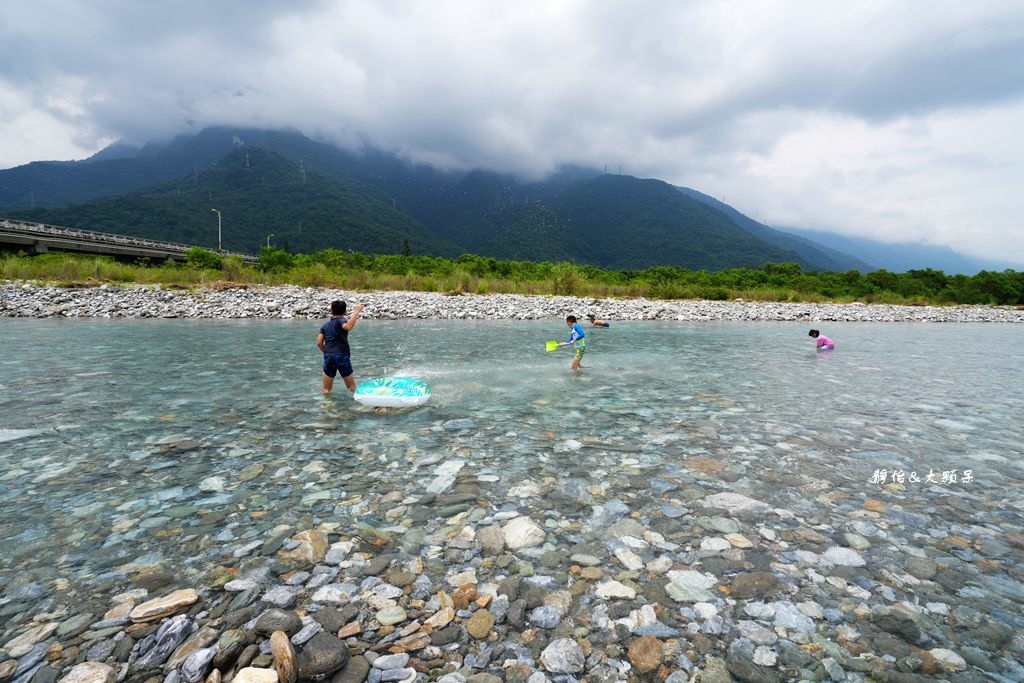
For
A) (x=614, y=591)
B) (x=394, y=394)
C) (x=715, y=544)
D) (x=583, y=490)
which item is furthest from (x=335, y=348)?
(x=715, y=544)

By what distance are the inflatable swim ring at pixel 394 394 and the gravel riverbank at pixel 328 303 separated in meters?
20.9

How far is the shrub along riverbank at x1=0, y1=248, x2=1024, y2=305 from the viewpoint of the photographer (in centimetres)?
3562

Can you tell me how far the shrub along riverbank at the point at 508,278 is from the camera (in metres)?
35.6

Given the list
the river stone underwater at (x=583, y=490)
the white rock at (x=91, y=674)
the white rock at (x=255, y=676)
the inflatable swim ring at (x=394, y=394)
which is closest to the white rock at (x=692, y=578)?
the river stone underwater at (x=583, y=490)

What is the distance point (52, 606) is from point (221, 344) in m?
15.4

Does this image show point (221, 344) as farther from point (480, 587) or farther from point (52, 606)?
point (480, 587)

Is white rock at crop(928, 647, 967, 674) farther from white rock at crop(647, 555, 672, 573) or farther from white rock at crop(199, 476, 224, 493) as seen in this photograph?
white rock at crop(199, 476, 224, 493)

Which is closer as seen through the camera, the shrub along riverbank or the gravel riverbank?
the gravel riverbank

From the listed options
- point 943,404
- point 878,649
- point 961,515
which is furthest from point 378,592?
point 943,404

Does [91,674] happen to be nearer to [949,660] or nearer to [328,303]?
[949,660]

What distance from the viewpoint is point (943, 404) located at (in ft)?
32.5

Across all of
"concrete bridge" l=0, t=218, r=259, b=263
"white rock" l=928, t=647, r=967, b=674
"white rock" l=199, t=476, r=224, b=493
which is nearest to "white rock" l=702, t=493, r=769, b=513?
"white rock" l=928, t=647, r=967, b=674

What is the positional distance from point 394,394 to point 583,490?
4.91m

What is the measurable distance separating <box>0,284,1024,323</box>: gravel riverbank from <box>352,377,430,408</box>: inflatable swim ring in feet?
68.7
